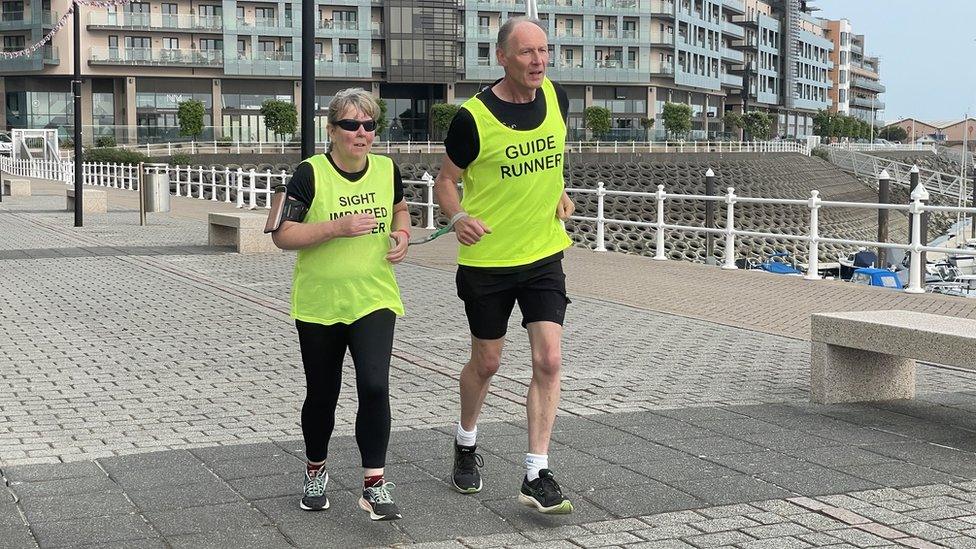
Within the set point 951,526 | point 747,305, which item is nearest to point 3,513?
point 951,526

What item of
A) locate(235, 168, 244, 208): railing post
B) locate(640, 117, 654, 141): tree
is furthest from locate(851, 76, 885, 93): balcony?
locate(235, 168, 244, 208): railing post

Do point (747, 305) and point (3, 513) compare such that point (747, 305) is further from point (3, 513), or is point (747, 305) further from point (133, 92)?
point (133, 92)

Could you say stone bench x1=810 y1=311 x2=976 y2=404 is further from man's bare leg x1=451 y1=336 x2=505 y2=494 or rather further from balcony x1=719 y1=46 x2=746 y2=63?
balcony x1=719 y1=46 x2=746 y2=63

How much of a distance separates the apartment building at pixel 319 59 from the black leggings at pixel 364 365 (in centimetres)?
7965

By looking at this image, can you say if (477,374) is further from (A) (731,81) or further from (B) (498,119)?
(A) (731,81)

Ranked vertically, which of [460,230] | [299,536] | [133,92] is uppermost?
[133,92]

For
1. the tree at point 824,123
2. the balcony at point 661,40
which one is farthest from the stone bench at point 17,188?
the tree at point 824,123

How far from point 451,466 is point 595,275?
9844mm

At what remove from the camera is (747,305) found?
12.4m

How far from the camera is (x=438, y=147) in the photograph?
277ft

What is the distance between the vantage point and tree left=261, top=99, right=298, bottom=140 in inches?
3243

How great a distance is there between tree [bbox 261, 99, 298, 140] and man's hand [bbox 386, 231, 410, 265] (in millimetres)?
78696

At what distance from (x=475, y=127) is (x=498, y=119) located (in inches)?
3.7

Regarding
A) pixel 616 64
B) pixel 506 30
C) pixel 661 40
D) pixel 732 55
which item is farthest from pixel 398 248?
pixel 732 55
